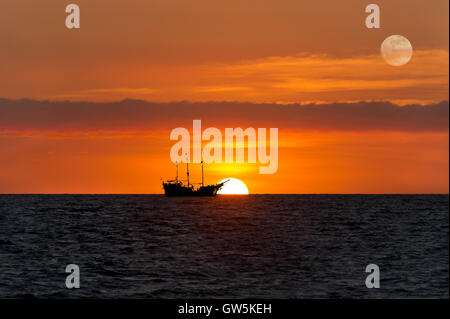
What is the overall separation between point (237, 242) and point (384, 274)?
947 inches

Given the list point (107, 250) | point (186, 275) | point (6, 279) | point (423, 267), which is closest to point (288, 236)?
point (107, 250)

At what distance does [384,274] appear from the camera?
139 ft

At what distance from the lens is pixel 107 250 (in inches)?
2280

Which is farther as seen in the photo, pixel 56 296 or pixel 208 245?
pixel 208 245

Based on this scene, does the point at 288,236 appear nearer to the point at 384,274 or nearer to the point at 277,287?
the point at 384,274

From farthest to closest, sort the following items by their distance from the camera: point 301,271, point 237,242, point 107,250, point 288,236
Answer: point 288,236, point 237,242, point 107,250, point 301,271

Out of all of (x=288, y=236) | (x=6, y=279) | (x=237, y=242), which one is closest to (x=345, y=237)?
(x=288, y=236)

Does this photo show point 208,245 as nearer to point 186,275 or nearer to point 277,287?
point 186,275

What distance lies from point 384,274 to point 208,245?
22658 mm

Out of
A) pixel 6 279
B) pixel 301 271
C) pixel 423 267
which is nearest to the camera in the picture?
pixel 6 279

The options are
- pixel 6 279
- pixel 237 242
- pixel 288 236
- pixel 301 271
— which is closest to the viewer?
pixel 6 279
